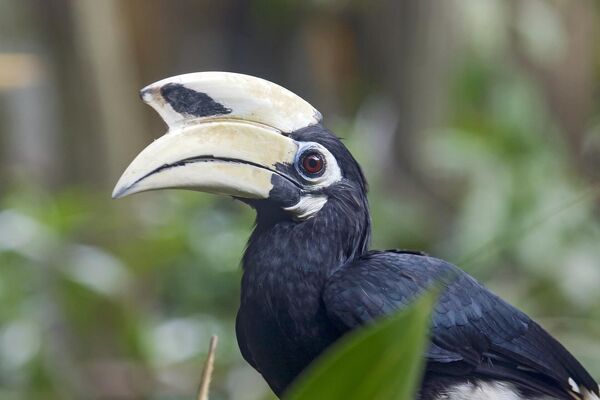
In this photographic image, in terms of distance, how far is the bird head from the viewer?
1.09m

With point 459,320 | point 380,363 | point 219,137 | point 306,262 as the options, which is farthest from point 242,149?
point 380,363

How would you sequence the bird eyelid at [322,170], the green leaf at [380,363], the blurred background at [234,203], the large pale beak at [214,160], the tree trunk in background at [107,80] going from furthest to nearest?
the tree trunk in background at [107,80]
the blurred background at [234,203]
the bird eyelid at [322,170]
the large pale beak at [214,160]
the green leaf at [380,363]

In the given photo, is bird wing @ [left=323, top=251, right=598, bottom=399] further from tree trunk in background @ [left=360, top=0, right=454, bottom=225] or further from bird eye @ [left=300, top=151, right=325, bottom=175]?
tree trunk in background @ [left=360, top=0, right=454, bottom=225]

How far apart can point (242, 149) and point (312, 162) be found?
0.10 meters

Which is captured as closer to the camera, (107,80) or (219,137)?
(219,137)

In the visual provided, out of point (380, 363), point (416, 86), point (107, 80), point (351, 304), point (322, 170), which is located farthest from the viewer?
point (416, 86)

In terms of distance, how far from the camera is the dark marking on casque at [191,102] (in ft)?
3.60

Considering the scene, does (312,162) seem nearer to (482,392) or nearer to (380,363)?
(482,392)

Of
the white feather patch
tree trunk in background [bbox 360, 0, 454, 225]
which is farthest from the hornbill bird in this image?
tree trunk in background [bbox 360, 0, 454, 225]

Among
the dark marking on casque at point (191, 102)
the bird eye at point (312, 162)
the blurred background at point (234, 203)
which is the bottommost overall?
the blurred background at point (234, 203)

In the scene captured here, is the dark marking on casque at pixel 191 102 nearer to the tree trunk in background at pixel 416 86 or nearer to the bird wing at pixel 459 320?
the bird wing at pixel 459 320

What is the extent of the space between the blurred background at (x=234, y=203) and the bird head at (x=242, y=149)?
3.72 feet

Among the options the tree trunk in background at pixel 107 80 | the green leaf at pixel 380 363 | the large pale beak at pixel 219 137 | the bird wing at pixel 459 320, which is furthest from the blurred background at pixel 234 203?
the green leaf at pixel 380 363

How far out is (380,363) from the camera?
68 centimetres
